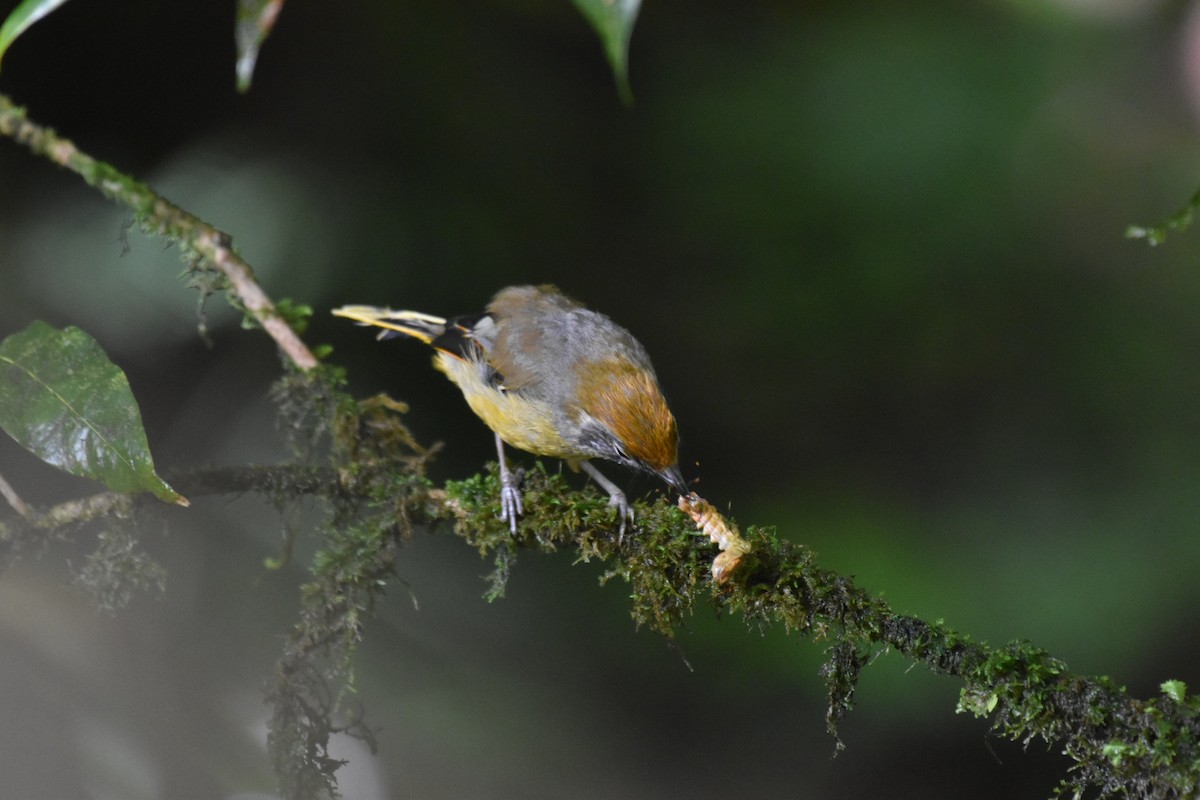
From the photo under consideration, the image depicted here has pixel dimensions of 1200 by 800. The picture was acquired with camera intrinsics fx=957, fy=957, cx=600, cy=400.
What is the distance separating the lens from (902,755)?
3193mm

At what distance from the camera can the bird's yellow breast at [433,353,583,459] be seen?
80.6 inches

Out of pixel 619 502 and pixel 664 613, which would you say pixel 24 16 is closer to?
pixel 619 502

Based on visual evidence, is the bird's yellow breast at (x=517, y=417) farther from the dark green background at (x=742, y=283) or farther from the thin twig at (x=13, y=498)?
the thin twig at (x=13, y=498)

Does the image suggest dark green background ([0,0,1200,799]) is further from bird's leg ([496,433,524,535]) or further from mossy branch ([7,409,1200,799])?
bird's leg ([496,433,524,535])

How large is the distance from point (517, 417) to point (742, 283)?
1.63 metres

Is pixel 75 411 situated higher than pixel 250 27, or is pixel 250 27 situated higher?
pixel 250 27

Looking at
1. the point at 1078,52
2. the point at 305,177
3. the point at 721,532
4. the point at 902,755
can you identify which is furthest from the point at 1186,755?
the point at 1078,52

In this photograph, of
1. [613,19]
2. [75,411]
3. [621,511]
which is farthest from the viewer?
[621,511]

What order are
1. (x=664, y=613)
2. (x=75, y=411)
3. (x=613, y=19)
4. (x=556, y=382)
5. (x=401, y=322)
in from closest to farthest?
1. (x=613, y=19)
2. (x=75, y=411)
3. (x=664, y=613)
4. (x=556, y=382)
5. (x=401, y=322)

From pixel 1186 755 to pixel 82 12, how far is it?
3.34 metres

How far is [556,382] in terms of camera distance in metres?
2.05

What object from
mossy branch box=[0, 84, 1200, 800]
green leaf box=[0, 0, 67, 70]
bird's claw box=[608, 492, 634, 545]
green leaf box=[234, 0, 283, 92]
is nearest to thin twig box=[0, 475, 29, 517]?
mossy branch box=[0, 84, 1200, 800]

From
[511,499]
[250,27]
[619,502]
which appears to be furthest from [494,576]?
[250,27]

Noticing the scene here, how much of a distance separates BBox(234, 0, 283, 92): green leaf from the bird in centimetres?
86
